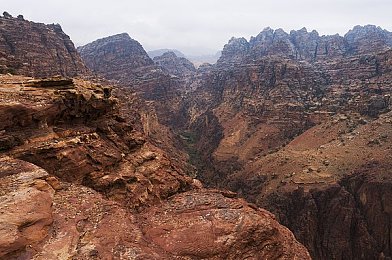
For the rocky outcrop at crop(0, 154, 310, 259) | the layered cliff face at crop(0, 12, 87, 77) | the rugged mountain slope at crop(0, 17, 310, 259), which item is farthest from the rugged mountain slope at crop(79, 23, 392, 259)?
the layered cliff face at crop(0, 12, 87, 77)

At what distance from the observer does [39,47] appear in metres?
92.8

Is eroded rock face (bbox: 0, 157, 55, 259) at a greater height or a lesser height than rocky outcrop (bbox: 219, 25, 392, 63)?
lesser

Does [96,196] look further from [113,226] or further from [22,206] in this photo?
[22,206]

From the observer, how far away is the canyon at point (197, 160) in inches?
600

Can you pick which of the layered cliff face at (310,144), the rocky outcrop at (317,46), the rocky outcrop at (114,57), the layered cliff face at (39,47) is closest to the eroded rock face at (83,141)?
the layered cliff face at (310,144)

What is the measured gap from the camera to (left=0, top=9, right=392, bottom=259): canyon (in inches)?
600

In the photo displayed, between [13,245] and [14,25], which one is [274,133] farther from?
[13,245]

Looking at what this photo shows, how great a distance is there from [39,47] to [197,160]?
160 feet

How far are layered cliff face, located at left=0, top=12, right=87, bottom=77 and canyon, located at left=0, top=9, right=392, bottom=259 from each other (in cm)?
46

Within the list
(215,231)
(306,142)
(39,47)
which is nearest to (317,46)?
(306,142)

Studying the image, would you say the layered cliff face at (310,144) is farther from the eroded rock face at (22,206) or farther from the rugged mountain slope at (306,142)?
the eroded rock face at (22,206)

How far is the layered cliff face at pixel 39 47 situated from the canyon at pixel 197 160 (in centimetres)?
46

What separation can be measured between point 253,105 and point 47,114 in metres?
89.2

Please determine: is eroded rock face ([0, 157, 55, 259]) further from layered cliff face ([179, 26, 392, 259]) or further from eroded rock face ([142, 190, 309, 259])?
layered cliff face ([179, 26, 392, 259])
